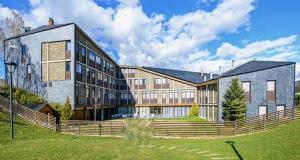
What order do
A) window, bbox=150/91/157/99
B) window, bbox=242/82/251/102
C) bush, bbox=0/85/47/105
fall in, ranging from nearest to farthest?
bush, bbox=0/85/47/105 → window, bbox=242/82/251/102 → window, bbox=150/91/157/99

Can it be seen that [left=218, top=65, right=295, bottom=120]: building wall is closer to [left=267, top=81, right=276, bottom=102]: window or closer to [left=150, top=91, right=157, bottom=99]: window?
[left=267, top=81, right=276, bottom=102]: window

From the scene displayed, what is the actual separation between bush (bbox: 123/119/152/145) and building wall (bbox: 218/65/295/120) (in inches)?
818

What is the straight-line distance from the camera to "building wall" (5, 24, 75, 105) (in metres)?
28.8

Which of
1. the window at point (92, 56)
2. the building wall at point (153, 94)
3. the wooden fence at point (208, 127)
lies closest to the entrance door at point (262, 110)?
the wooden fence at point (208, 127)

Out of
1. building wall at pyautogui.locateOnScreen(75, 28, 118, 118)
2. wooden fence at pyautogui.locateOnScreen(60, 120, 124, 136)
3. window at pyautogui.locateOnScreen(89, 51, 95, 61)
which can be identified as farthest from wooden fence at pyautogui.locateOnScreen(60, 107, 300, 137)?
window at pyautogui.locateOnScreen(89, 51, 95, 61)

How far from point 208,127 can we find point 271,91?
438 inches

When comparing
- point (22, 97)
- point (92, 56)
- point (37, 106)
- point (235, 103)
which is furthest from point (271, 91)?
point (22, 97)

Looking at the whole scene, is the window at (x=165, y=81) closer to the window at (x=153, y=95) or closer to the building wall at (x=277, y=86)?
the window at (x=153, y=95)

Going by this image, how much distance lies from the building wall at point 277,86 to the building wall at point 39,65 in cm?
2073

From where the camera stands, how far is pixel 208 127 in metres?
20.1

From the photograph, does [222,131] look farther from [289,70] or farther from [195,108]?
[195,108]

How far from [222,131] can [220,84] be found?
30.9ft

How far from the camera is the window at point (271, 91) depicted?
2634cm

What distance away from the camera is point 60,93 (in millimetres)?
28984
